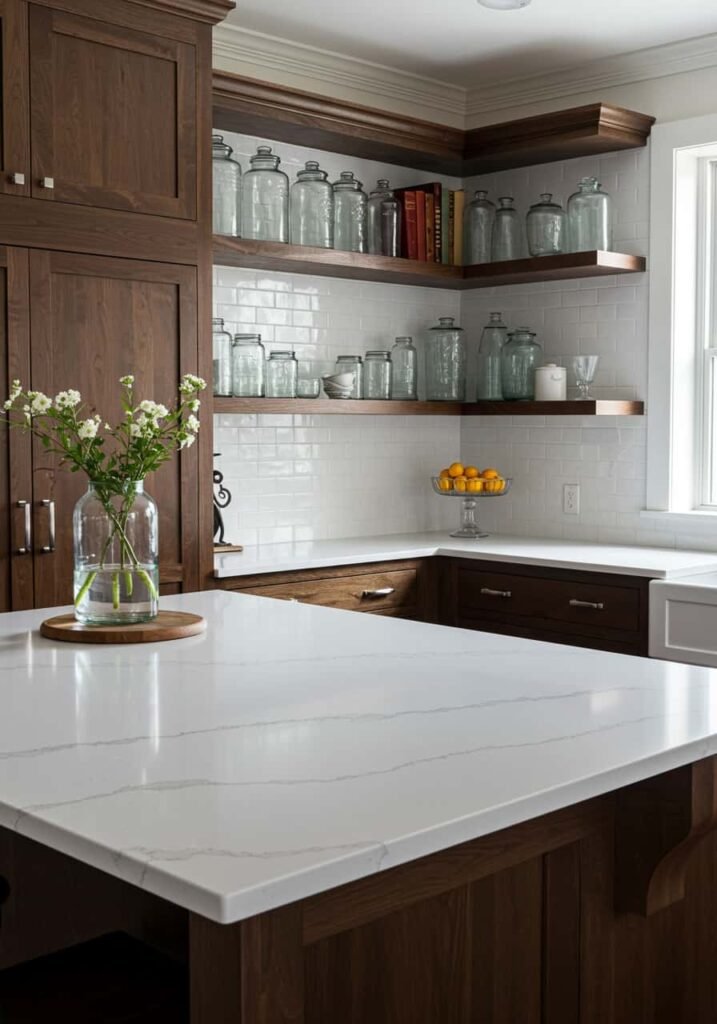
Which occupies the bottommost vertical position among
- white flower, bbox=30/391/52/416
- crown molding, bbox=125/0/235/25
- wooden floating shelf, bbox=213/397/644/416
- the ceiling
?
white flower, bbox=30/391/52/416

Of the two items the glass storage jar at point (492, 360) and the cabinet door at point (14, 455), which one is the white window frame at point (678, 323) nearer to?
the glass storage jar at point (492, 360)

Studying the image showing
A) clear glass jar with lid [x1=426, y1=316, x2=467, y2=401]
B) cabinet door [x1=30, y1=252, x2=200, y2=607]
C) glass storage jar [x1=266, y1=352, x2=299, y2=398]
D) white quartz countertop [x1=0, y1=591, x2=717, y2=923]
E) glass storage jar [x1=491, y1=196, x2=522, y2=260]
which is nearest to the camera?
white quartz countertop [x1=0, y1=591, x2=717, y2=923]

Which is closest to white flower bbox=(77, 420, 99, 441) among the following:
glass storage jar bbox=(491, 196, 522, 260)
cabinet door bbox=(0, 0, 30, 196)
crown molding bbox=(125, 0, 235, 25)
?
cabinet door bbox=(0, 0, 30, 196)

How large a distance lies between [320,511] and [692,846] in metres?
3.22

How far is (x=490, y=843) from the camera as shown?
1609mm

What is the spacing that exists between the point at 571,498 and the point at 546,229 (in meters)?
1.09

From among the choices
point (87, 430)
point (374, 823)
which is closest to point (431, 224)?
point (87, 430)

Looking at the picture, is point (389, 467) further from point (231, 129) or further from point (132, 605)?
point (132, 605)

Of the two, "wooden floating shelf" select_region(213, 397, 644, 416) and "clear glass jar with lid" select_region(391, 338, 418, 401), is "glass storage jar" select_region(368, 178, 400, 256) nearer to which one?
"clear glass jar with lid" select_region(391, 338, 418, 401)

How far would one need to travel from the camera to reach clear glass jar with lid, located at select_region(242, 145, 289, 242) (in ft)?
14.2

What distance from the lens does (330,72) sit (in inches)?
185

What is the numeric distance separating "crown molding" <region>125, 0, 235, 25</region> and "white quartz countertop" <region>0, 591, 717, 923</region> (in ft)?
7.20

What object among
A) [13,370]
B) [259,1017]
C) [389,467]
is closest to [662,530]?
[389,467]

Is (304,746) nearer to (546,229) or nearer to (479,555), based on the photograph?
(479,555)
